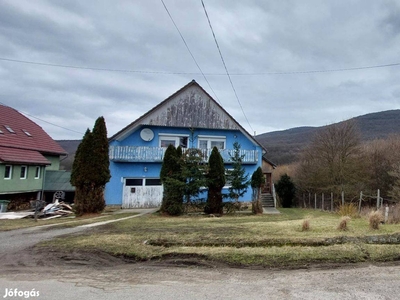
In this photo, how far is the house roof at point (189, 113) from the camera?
72.4 ft

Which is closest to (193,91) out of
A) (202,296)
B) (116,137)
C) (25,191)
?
(116,137)

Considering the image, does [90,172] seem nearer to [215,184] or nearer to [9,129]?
[215,184]

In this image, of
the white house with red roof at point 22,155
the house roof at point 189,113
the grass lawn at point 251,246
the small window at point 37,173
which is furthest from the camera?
the small window at point 37,173

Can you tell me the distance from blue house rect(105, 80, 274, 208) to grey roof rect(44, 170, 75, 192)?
853cm

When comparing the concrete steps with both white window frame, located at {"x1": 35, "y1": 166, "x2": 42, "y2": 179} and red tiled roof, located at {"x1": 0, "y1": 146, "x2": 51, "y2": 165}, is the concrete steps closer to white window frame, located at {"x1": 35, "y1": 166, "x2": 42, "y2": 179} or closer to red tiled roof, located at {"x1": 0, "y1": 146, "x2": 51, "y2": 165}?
red tiled roof, located at {"x1": 0, "y1": 146, "x2": 51, "y2": 165}

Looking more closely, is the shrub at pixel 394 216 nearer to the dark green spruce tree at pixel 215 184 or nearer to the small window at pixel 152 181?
the dark green spruce tree at pixel 215 184

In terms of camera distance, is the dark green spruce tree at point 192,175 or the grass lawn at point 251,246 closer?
the grass lawn at point 251,246

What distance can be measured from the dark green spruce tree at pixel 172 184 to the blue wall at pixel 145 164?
255 inches

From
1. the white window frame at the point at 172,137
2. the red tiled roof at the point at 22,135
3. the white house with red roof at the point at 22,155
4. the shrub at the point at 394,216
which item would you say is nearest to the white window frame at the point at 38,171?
the white house with red roof at the point at 22,155

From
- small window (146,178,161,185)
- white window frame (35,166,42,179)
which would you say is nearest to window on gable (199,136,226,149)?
small window (146,178,161,185)

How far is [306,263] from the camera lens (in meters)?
5.68

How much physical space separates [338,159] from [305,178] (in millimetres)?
4741

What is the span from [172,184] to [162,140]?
26.7 feet

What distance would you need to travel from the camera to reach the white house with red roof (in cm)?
2347
